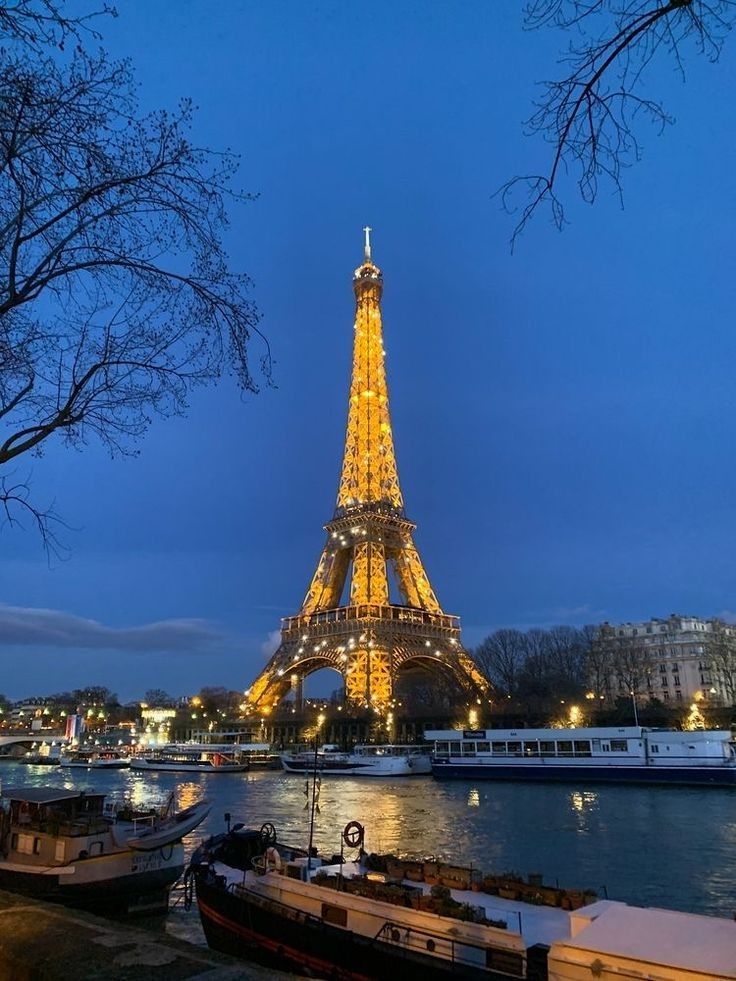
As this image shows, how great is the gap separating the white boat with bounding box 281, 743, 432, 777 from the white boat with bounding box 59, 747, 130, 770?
79.2ft

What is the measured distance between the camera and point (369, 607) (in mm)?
78500

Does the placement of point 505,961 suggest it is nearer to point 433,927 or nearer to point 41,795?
point 433,927

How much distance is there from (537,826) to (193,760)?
56.2 meters

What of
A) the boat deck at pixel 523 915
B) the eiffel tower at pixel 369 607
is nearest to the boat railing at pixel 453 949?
the boat deck at pixel 523 915

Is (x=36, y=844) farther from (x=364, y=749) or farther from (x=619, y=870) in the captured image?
(x=364, y=749)

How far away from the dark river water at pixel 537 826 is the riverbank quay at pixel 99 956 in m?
10.0

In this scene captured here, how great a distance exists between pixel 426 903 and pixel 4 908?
8411 mm

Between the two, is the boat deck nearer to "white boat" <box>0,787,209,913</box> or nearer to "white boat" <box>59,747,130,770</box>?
Result: "white boat" <box>0,787,209,913</box>

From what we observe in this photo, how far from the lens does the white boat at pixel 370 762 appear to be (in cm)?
6372

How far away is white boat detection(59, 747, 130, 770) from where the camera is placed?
86.5m

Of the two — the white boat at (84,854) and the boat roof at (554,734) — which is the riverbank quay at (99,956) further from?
the boat roof at (554,734)

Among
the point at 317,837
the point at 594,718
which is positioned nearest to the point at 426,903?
the point at 317,837

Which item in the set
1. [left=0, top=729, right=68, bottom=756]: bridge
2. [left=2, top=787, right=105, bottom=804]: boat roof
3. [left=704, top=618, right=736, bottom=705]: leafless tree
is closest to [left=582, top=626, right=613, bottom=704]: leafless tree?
[left=704, top=618, right=736, bottom=705]: leafless tree

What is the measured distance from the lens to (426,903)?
13.1 metres
